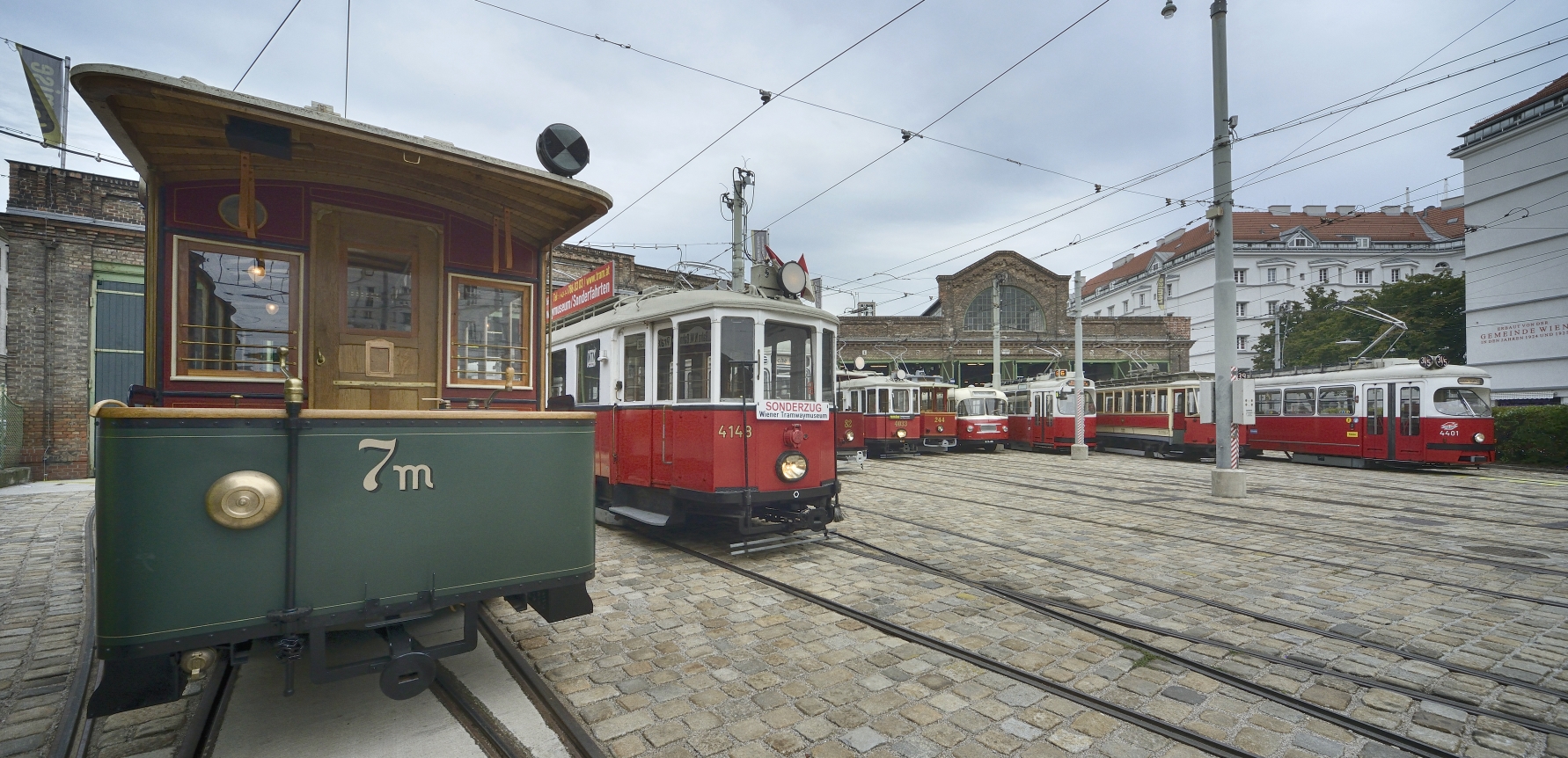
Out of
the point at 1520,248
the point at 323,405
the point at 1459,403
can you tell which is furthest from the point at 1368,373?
the point at 1520,248

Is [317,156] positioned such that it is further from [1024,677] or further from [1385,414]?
[1385,414]

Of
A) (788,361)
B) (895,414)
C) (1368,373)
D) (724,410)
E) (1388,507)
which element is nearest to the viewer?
(724,410)

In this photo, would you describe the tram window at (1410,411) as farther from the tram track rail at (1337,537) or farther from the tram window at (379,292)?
the tram window at (379,292)

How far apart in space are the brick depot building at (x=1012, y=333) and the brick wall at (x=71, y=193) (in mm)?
25461

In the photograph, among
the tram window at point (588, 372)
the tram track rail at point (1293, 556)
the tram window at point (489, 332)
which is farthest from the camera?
the tram window at point (588, 372)

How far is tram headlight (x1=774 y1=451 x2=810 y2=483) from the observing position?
6742 millimetres

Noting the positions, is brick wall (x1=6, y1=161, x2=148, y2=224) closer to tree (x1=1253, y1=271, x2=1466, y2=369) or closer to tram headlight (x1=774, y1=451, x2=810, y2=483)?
tram headlight (x1=774, y1=451, x2=810, y2=483)

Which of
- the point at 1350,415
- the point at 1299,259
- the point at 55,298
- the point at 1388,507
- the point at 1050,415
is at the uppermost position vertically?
the point at 1299,259

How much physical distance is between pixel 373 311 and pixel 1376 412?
20.7 metres

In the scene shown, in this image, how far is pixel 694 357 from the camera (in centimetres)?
676

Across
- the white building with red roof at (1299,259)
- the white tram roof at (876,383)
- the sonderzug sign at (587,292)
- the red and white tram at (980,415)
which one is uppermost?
the white building with red roof at (1299,259)

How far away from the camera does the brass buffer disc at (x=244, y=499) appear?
256cm

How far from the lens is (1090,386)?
23266mm

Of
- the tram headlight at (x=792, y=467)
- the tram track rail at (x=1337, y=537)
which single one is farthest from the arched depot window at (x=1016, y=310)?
the tram headlight at (x=792, y=467)
